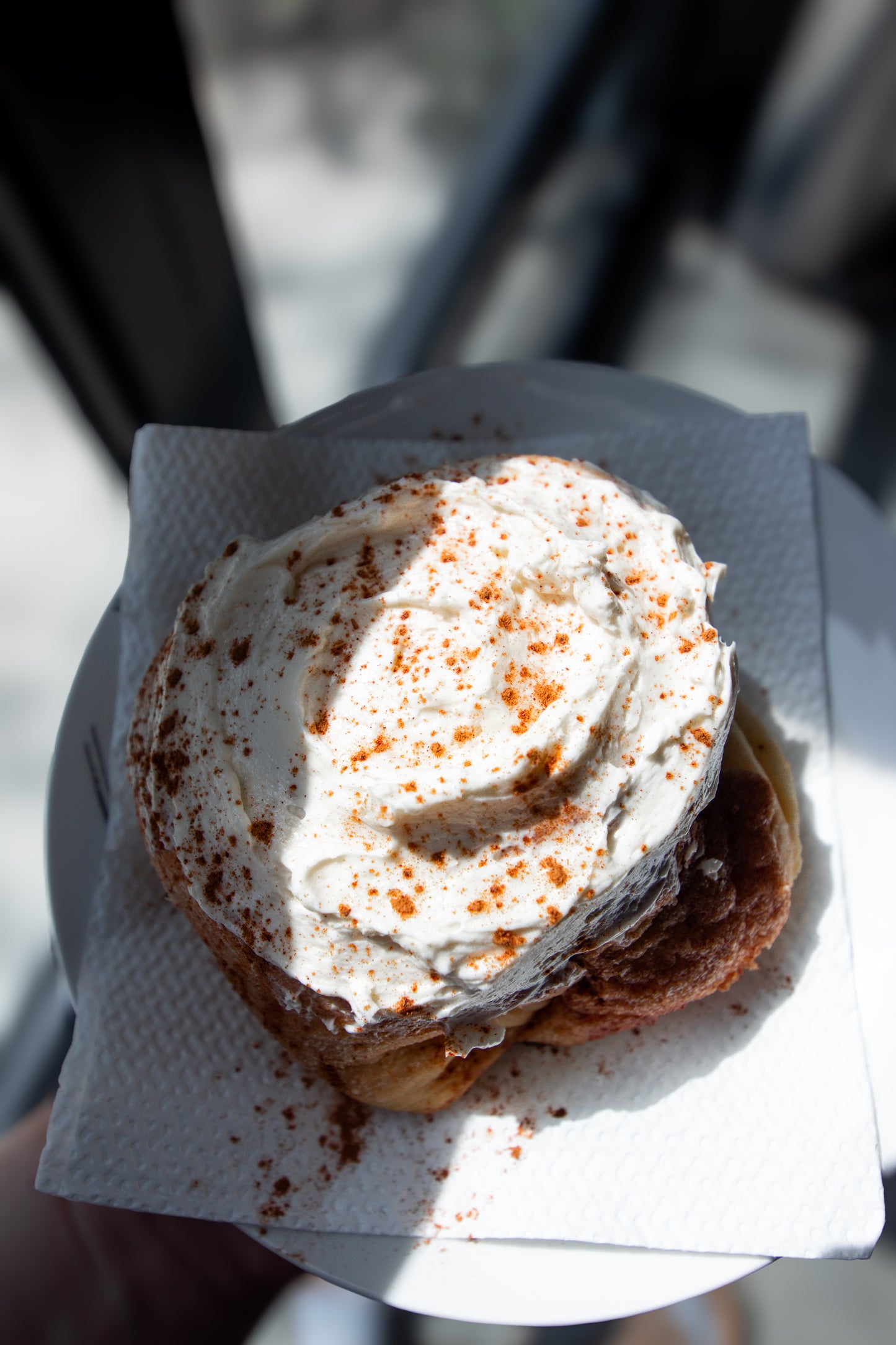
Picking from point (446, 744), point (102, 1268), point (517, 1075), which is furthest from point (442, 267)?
point (102, 1268)

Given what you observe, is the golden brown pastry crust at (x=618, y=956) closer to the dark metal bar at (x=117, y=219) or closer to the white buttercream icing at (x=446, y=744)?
the white buttercream icing at (x=446, y=744)

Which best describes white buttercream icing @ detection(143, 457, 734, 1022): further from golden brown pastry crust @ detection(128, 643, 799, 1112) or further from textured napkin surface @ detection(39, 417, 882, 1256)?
textured napkin surface @ detection(39, 417, 882, 1256)

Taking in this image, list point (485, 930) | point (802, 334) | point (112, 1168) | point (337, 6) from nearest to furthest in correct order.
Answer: point (485, 930), point (112, 1168), point (802, 334), point (337, 6)

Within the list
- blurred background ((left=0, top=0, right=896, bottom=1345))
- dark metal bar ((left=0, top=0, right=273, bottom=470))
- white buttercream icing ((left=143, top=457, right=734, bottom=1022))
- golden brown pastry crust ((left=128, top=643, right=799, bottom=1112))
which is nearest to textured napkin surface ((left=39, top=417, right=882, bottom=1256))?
golden brown pastry crust ((left=128, top=643, right=799, bottom=1112))

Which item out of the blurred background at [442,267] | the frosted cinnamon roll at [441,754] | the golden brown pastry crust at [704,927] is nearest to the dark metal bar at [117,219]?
the blurred background at [442,267]

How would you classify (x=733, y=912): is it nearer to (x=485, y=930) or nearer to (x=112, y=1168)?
(x=485, y=930)

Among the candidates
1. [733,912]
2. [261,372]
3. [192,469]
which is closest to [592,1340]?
[733,912]

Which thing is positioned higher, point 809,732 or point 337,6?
point 337,6
